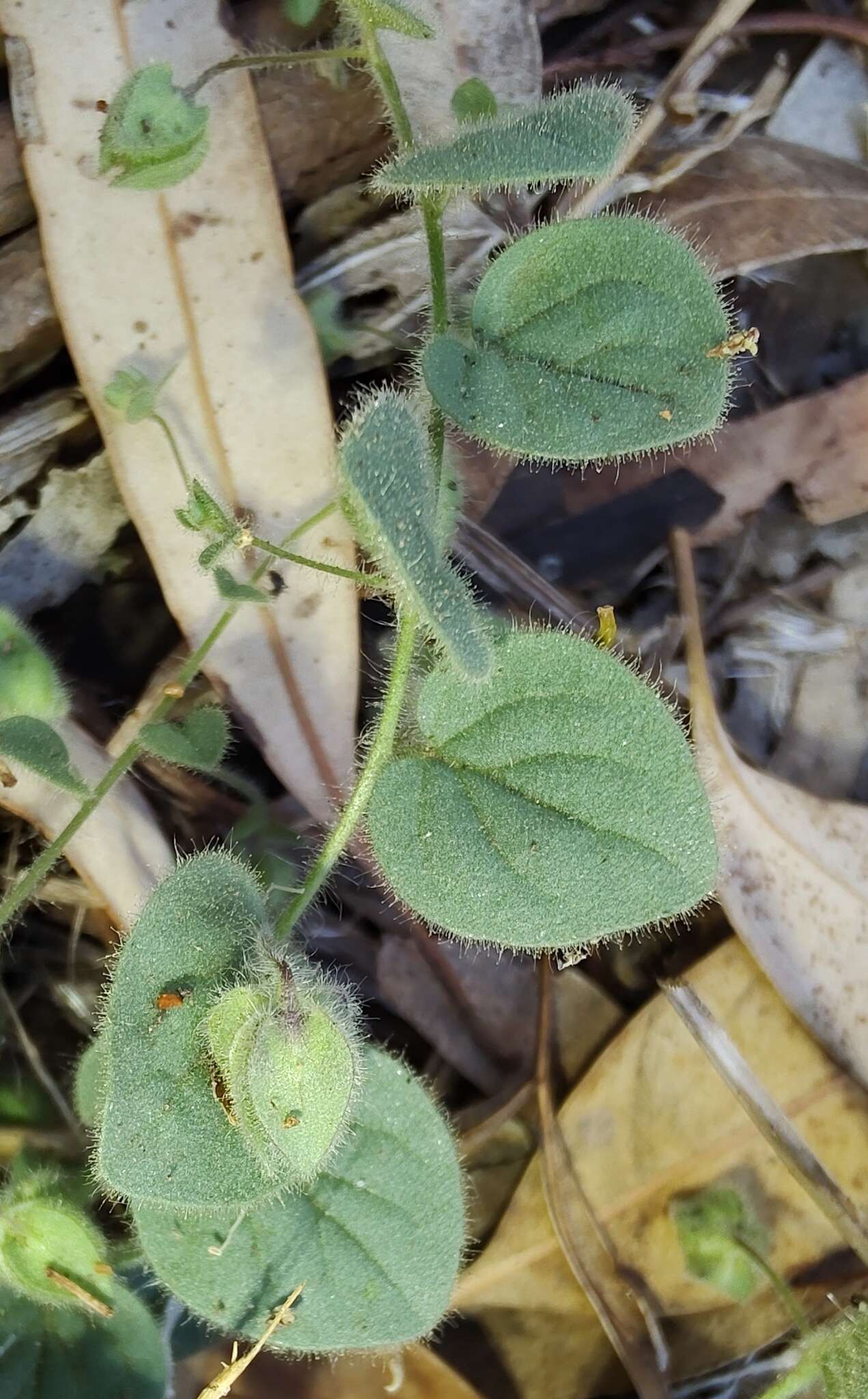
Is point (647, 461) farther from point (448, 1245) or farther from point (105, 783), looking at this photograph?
point (448, 1245)

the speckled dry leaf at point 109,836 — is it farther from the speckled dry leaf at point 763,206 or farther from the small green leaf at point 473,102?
the speckled dry leaf at point 763,206

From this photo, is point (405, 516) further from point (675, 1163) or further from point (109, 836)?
point (675, 1163)

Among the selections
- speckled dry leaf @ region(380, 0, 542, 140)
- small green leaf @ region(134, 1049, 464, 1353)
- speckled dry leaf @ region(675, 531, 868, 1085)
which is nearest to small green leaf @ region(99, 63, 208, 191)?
speckled dry leaf @ region(380, 0, 542, 140)

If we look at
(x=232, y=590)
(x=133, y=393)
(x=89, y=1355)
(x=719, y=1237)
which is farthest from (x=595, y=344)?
(x=89, y=1355)

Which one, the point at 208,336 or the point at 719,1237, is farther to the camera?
the point at 719,1237

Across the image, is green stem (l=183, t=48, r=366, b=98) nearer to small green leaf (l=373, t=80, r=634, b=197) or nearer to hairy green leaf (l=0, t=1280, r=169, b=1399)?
small green leaf (l=373, t=80, r=634, b=197)

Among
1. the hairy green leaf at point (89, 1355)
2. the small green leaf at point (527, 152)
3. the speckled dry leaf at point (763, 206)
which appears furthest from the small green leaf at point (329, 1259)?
the speckled dry leaf at point (763, 206)

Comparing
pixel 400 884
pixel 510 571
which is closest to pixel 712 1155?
pixel 400 884
